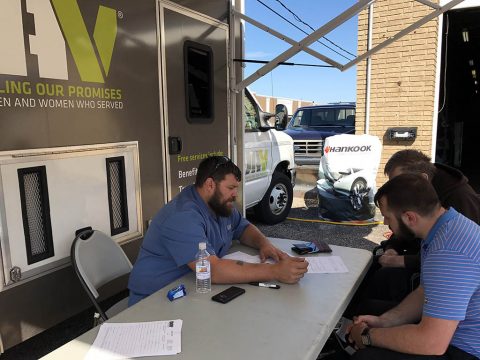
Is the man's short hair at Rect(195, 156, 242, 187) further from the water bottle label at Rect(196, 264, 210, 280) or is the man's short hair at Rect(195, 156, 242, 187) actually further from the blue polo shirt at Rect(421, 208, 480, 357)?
the blue polo shirt at Rect(421, 208, 480, 357)

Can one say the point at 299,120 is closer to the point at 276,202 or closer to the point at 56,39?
the point at 276,202

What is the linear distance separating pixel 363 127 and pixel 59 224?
6.00 meters

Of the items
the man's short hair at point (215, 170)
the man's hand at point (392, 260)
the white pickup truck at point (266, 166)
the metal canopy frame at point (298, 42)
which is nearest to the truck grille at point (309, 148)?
the white pickup truck at point (266, 166)

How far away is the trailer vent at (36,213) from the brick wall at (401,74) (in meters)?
6.03

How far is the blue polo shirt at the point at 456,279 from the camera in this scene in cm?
152

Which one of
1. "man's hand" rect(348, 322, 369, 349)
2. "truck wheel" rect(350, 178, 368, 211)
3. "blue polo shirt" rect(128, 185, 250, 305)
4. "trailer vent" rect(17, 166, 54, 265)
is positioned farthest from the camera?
"truck wheel" rect(350, 178, 368, 211)

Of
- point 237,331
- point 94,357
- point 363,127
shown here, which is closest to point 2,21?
point 94,357

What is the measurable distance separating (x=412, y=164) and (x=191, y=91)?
194cm

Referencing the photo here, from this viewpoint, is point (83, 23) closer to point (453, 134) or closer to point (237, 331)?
point (237, 331)

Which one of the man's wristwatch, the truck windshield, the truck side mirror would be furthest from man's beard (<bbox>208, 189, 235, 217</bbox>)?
the truck windshield

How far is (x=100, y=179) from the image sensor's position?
279cm

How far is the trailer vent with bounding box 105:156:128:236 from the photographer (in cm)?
288

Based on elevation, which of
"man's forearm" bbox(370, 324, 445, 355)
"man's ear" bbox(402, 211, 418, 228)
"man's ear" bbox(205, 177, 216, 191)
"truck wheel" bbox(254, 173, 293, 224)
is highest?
"man's ear" bbox(205, 177, 216, 191)

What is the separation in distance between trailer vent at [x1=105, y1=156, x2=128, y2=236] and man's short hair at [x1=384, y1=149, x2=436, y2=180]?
1.80 metres
